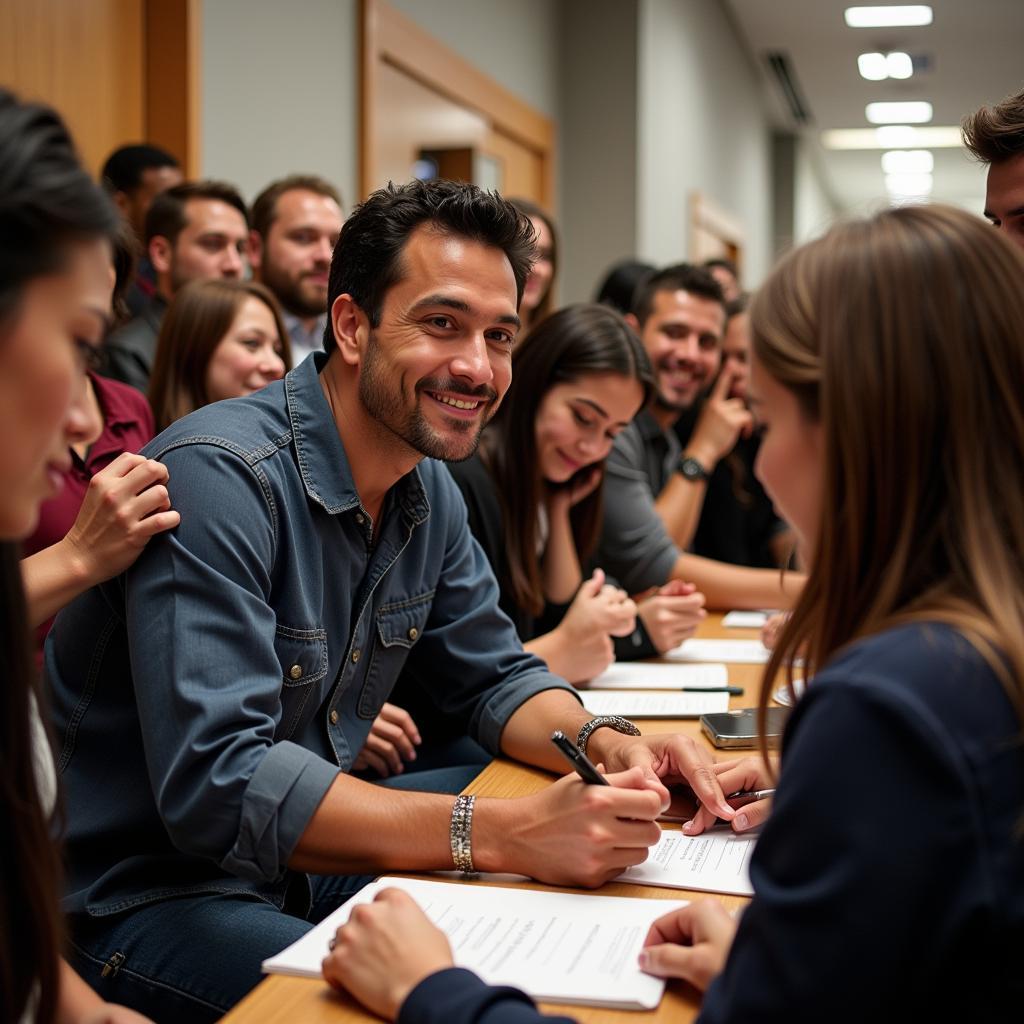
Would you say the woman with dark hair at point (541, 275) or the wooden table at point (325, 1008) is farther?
the woman with dark hair at point (541, 275)

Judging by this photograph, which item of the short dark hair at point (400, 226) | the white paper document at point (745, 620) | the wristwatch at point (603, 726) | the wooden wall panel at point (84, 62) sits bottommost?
the white paper document at point (745, 620)

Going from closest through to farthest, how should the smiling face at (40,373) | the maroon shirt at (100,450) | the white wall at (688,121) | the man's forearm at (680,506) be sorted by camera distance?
the smiling face at (40,373) < the maroon shirt at (100,450) < the man's forearm at (680,506) < the white wall at (688,121)

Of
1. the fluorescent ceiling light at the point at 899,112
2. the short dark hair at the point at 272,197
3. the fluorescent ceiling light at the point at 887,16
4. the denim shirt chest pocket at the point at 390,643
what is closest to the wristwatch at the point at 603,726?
the denim shirt chest pocket at the point at 390,643

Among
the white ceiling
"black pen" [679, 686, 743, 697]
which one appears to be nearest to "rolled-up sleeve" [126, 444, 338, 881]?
"black pen" [679, 686, 743, 697]

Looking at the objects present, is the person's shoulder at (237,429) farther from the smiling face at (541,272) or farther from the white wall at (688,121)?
the white wall at (688,121)

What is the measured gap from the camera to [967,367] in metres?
0.74

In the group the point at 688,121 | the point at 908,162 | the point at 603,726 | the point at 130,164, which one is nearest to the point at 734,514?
the point at 130,164

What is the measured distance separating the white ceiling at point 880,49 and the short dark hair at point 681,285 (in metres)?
3.08

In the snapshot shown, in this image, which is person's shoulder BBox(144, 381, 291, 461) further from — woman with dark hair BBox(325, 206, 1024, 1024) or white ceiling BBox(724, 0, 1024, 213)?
white ceiling BBox(724, 0, 1024, 213)

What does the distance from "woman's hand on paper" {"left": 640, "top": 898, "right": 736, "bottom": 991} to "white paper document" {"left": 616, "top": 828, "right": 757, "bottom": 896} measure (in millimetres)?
127

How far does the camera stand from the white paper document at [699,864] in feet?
3.61

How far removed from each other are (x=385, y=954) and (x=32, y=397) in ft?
1.55

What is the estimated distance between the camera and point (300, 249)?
3.20 m

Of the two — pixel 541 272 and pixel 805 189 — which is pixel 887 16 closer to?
pixel 805 189
